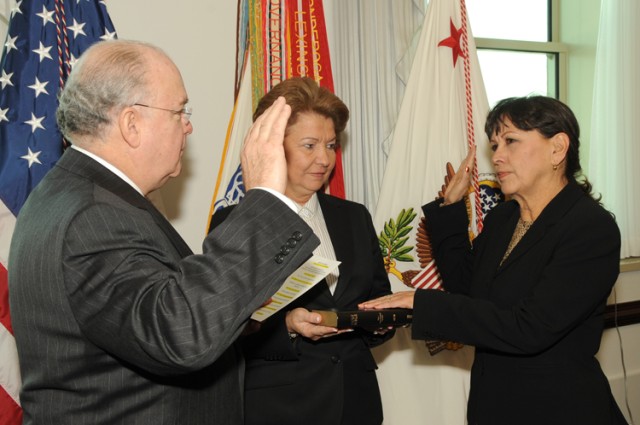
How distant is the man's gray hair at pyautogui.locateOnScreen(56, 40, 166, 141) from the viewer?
1298mm

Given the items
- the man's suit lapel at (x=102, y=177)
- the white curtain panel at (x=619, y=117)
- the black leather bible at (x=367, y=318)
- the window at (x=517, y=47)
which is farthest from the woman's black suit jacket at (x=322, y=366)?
the white curtain panel at (x=619, y=117)

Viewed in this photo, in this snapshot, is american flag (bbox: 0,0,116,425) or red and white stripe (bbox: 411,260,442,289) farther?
red and white stripe (bbox: 411,260,442,289)

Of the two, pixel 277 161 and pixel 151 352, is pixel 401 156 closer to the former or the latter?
pixel 277 161

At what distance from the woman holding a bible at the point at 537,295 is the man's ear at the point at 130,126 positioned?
1.10 metres

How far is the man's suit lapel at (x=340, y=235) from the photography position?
2.29 meters

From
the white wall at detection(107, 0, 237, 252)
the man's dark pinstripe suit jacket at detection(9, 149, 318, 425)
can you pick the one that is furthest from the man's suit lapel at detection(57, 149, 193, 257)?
the white wall at detection(107, 0, 237, 252)

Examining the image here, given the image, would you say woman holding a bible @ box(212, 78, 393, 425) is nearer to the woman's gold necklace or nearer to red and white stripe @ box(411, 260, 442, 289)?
red and white stripe @ box(411, 260, 442, 289)

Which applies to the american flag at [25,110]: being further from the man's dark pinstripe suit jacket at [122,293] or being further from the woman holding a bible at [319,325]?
the man's dark pinstripe suit jacket at [122,293]

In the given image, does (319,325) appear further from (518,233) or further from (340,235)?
(518,233)

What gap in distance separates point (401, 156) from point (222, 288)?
2.06 m

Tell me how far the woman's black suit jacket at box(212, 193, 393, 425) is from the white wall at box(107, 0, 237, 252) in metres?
0.70

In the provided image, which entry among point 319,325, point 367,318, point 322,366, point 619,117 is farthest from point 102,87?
point 619,117

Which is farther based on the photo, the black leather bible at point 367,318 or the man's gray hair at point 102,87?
the black leather bible at point 367,318

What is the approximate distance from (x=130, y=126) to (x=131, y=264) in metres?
0.35
